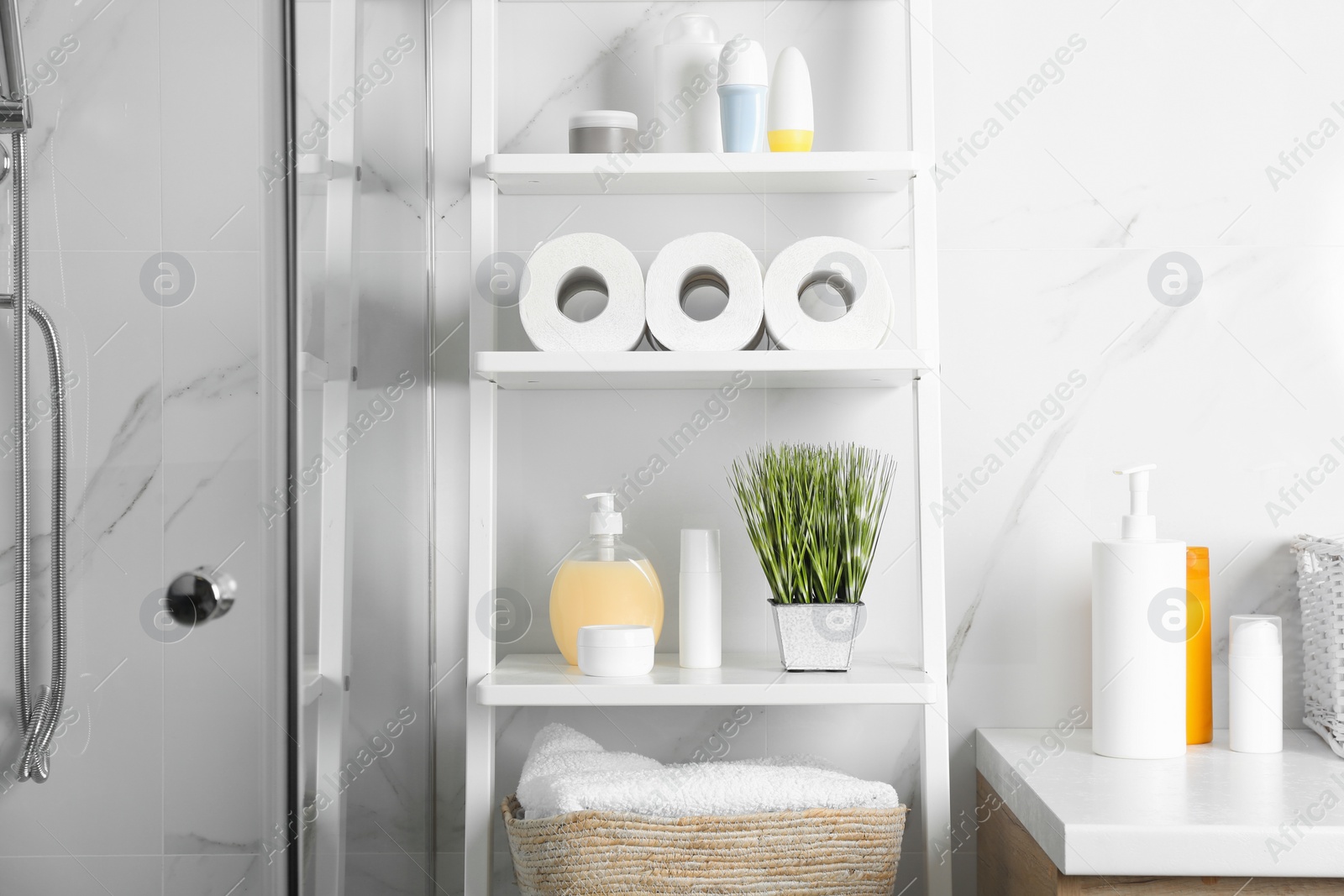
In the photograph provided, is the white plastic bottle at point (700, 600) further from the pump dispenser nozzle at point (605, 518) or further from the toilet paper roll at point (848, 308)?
the toilet paper roll at point (848, 308)

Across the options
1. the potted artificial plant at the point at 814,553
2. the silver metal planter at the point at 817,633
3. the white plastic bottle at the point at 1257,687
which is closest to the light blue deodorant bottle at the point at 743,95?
the potted artificial plant at the point at 814,553

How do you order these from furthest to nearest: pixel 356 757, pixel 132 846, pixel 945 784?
pixel 945 784 → pixel 356 757 → pixel 132 846

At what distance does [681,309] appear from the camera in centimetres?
97

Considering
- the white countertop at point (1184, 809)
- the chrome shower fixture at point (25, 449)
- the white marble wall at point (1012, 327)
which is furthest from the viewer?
the white marble wall at point (1012, 327)

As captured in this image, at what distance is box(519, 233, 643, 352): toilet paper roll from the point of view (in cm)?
96

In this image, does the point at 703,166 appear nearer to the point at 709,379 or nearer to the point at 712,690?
the point at 709,379

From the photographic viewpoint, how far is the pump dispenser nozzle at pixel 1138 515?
990 mm

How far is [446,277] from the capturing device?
114cm

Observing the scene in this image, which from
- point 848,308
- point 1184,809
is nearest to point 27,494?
point 848,308

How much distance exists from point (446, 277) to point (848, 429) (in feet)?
1.57

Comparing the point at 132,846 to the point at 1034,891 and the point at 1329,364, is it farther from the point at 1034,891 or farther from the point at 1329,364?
the point at 1329,364

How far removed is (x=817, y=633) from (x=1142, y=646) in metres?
0.31

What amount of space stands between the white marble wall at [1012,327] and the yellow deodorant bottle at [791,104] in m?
0.12

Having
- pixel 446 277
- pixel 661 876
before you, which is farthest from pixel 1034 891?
pixel 446 277
